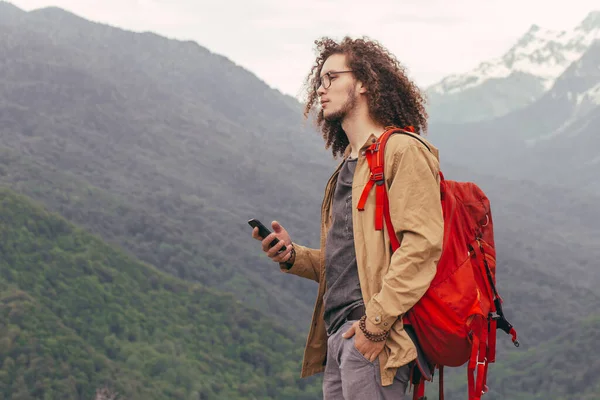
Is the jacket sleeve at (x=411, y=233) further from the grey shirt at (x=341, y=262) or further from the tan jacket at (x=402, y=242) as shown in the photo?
the grey shirt at (x=341, y=262)

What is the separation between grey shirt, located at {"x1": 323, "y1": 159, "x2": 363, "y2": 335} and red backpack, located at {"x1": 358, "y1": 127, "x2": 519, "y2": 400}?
264mm

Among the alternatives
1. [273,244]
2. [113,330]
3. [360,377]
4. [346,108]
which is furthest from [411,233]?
[113,330]

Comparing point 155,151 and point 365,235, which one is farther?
point 155,151

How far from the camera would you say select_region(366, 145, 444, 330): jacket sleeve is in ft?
14.3

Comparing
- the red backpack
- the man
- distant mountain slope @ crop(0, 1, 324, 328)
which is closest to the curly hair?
the man

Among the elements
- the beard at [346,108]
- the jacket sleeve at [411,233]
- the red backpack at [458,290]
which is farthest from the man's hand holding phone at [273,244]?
the jacket sleeve at [411,233]

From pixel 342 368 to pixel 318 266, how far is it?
3.63ft

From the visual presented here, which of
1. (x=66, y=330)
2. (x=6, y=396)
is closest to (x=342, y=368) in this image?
(x=6, y=396)

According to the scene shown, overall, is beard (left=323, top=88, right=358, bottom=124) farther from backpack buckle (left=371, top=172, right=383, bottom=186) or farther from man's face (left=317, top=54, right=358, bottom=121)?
backpack buckle (left=371, top=172, right=383, bottom=186)

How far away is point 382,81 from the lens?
511 centimetres

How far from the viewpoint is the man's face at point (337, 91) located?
5.09 m

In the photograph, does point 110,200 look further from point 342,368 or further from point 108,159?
point 342,368

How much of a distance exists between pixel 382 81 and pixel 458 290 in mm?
1395

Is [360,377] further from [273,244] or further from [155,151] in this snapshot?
[155,151]
